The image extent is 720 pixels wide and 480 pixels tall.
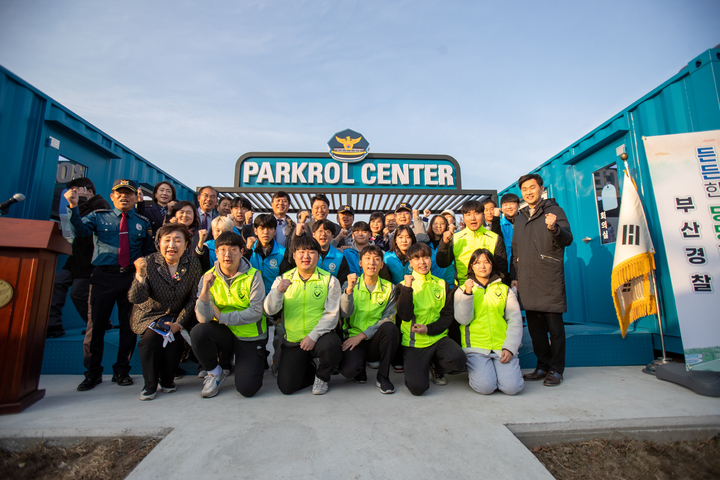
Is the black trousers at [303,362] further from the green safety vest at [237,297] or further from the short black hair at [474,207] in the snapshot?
the short black hair at [474,207]

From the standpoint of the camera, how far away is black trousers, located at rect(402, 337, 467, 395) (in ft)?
8.52

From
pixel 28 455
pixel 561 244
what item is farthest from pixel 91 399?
pixel 561 244

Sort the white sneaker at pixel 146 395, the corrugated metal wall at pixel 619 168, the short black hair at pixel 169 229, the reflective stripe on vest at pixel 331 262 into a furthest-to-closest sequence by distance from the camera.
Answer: the reflective stripe on vest at pixel 331 262 < the corrugated metal wall at pixel 619 168 < the short black hair at pixel 169 229 < the white sneaker at pixel 146 395

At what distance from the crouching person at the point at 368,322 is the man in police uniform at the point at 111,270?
75.4 inches

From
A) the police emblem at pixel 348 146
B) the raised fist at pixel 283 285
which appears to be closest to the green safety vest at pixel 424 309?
the raised fist at pixel 283 285

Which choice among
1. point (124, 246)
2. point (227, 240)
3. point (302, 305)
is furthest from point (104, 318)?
point (302, 305)

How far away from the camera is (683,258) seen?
2.88 meters

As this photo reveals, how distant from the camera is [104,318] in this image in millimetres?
2848

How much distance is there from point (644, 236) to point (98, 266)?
511 centimetres

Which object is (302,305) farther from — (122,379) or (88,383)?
(88,383)

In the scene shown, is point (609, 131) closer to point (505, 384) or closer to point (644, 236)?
point (644, 236)

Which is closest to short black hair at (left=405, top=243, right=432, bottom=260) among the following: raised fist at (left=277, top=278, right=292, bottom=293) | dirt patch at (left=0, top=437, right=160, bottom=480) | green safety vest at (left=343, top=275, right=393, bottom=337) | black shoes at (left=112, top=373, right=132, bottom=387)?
green safety vest at (left=343, top=275, right=393, bottom=337)

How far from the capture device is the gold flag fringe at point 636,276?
3193 mm

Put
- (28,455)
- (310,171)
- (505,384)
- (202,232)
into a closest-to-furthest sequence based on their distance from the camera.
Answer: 1. (28,455)
2. (505,384)
3. (202,232)
4. (310,171)
